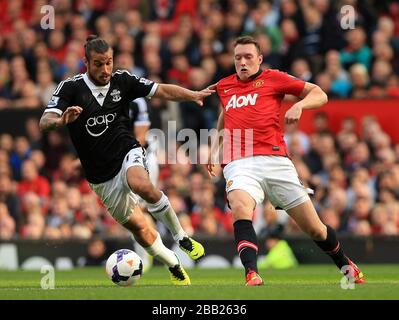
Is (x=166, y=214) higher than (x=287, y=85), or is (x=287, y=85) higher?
(x=287, y=85)

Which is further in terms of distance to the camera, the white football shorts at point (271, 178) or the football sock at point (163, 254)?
the football sock at point (163, 254)

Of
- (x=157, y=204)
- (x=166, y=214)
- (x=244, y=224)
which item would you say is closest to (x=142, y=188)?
(x=157, y=204)

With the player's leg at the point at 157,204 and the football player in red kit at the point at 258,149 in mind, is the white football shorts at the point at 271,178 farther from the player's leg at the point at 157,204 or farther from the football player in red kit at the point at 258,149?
the player's leg at the point at 157,204

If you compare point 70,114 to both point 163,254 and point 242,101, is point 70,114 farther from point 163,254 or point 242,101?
point 163,254

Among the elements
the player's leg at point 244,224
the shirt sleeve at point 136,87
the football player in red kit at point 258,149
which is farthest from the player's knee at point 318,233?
the shirt sleeve at point 136,87

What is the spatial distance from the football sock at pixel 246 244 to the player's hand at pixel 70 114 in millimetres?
1842

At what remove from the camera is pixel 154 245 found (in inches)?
470

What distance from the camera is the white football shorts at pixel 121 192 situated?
11.8 metres

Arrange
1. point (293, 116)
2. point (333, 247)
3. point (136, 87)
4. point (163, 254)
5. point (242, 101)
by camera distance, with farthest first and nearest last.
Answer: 1. point (136, 87)
2. point (163, 254)
3. point (333, 247)
4. point (242, 101)
5. point (293, 116)

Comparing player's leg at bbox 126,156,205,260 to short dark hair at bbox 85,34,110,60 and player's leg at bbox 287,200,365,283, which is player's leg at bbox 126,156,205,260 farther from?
short dark hair at bbox 85,34,110,60

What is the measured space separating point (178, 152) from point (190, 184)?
0.57m

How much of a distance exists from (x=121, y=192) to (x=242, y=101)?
158 centimetres

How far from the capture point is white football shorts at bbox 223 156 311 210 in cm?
1112
